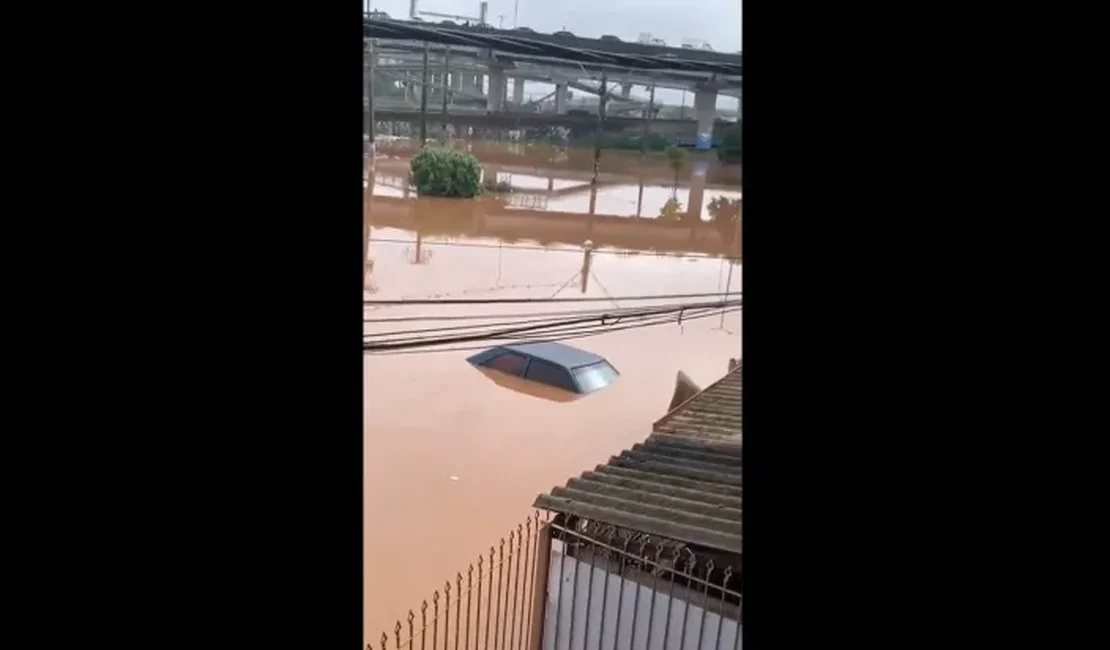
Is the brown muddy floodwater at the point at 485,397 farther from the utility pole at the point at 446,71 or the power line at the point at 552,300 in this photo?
the utility pole at the point at 446,71

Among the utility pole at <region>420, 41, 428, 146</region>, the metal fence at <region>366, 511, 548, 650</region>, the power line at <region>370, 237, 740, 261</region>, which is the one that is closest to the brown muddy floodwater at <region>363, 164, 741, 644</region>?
the power line at <region>370, 237, 740, 261</region>

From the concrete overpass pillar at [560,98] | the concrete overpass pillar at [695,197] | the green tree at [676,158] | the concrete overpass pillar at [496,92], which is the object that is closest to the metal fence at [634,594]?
the concrete overpass pillar at [496,92]

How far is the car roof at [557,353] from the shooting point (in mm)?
3457

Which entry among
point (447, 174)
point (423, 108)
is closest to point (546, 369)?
point (423, 108)

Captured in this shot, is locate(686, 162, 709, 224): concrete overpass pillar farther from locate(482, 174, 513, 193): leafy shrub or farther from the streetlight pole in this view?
the streetlight pole

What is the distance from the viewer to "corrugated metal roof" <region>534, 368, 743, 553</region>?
1.17 m

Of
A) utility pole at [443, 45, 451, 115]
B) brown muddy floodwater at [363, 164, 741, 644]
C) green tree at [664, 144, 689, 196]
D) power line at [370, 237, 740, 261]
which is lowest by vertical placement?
brown muddy floodwater at [363, 164, 741, 644]

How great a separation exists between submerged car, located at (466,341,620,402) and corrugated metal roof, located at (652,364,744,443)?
3.78 feet

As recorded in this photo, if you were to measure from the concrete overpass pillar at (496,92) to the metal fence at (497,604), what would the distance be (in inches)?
115
